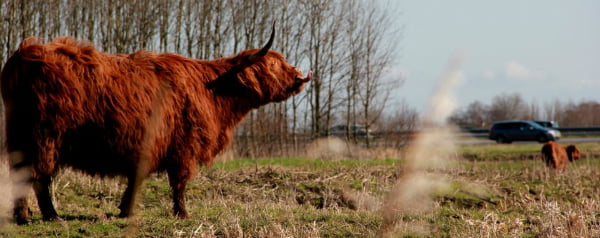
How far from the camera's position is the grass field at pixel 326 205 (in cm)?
643

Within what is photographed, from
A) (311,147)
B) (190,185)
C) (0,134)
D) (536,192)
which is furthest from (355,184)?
(0,134)

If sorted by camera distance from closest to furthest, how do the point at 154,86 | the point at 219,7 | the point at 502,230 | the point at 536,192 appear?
the point at 502,230, the point at 154,86, the point at 536,192, the point at 219,7

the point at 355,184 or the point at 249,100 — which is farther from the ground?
the point at 249,100

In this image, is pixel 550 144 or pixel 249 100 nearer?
pixel 249 100

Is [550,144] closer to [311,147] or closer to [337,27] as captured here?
[311,147]

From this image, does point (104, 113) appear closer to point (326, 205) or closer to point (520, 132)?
point (326, 205)

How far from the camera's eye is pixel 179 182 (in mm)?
7484

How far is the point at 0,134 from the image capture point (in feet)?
72.7

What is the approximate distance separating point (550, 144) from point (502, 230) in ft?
49.0

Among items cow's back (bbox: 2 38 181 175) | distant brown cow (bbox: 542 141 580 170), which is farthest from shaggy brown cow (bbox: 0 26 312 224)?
distant brown cow (bbox: 542 141 580 170)

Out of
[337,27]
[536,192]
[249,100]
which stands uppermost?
[337,27]

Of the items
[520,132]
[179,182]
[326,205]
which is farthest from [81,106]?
[520,132]

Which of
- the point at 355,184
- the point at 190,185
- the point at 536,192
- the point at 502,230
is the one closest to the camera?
the point at 502,230

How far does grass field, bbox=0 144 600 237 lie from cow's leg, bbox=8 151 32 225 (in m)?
0.19
